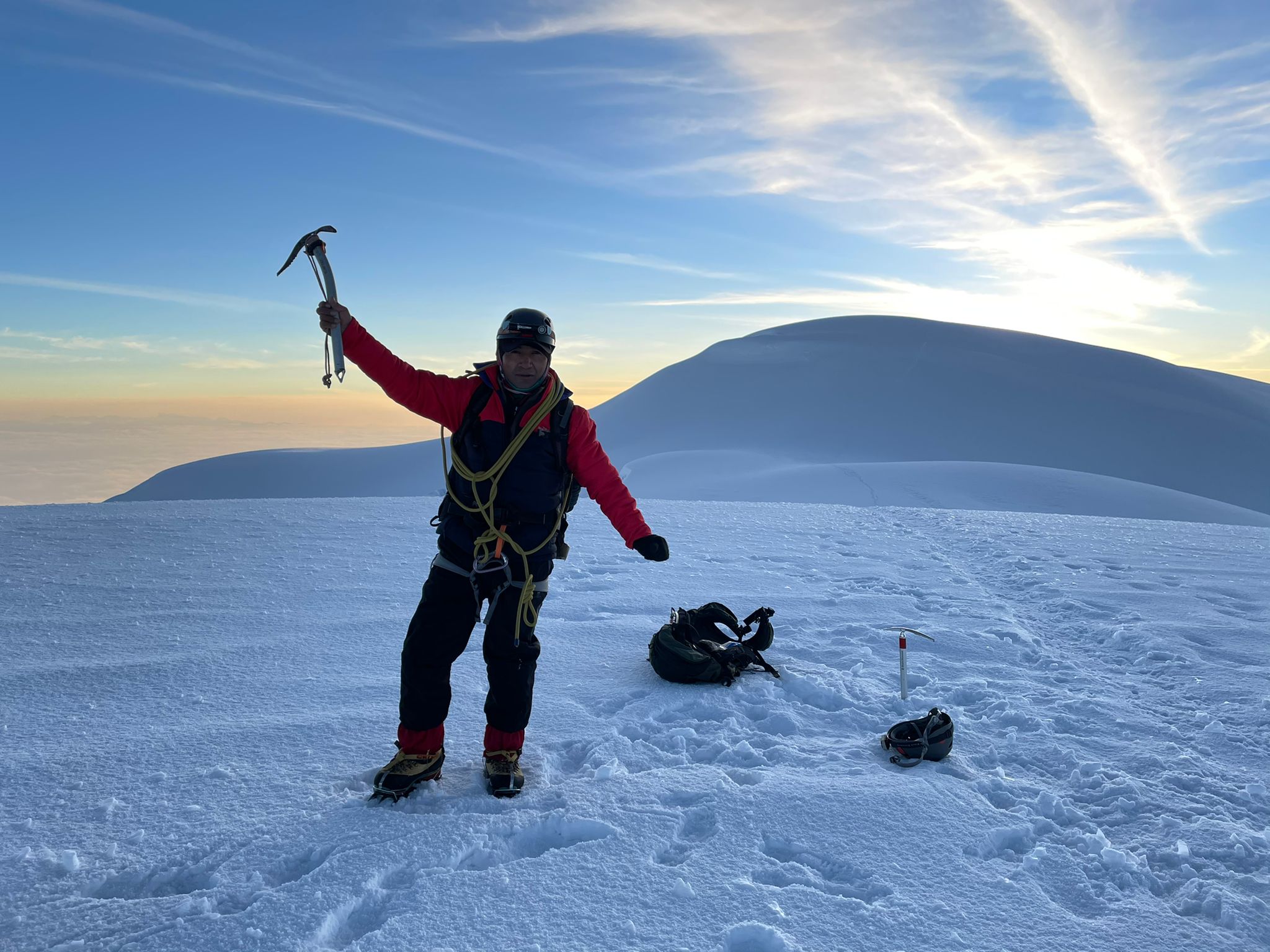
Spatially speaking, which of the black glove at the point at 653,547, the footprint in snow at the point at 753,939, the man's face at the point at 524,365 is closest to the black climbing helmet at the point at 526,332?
the man's face at the point at 524,365

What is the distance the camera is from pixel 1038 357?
1615 inches

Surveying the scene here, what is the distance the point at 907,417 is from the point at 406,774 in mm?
34722

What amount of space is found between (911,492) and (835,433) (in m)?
16.4

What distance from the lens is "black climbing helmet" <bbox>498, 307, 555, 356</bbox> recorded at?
3.33 metres

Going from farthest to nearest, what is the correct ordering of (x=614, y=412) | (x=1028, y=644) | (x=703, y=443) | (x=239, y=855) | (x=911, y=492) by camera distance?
(x=614, y=412) → (x=703, y=443) → (x=911, y=492) → (x=1028, y=644) → (x=239, y=855)

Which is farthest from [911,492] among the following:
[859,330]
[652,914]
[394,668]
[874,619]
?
[859,330]

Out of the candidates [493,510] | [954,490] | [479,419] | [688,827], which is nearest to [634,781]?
[688,827]

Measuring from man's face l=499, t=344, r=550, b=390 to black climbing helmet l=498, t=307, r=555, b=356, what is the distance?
2 cm

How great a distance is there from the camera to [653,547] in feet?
11.2

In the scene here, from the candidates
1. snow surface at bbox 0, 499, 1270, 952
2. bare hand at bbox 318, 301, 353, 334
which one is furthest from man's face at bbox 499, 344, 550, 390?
snow surface at bbox 0, 499, 1270, 952

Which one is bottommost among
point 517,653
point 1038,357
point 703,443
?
point 517,653

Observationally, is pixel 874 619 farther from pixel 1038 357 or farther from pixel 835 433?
pixel 1038 357

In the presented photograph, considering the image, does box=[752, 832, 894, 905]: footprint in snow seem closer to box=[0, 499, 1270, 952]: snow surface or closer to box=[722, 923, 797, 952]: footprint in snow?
box=[0, 499, 1270, 952]: snow surface

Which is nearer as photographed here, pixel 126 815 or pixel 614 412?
pixel 126 815
